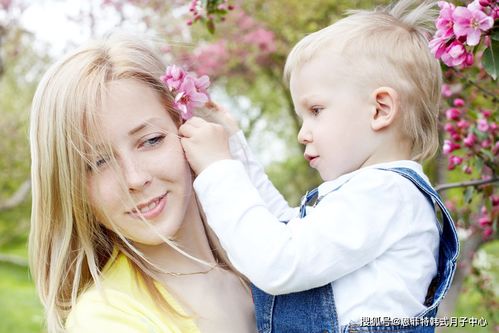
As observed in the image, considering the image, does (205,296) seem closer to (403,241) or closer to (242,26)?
(403,241)

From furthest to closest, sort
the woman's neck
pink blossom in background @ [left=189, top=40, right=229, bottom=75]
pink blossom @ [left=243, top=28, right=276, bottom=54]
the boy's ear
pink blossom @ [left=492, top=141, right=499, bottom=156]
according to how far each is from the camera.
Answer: pink blossom in background @ [left=189, top=40, right=229, bottom=75], pink blossom @ [left=243, top=28, right=276, bottom=54], pink blossom @ [left=492, top=141, right=499, bottom=156], the woman's neck, the boy's ear

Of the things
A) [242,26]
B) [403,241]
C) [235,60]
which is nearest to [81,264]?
[403,241]

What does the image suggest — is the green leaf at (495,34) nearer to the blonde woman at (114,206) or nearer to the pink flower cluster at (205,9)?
the blonde woman at (114,206)

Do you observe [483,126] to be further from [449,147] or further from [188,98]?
[188,98]

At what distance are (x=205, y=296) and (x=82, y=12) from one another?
17.0 ft

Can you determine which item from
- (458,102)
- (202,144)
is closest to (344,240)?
(202,144)

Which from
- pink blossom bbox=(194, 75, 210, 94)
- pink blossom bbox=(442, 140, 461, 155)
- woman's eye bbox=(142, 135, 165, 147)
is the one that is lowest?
pink blossom bbox=(442, 140, 461, 155)

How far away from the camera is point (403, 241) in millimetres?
1646

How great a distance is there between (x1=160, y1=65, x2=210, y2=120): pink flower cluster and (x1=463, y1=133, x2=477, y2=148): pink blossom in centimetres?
117

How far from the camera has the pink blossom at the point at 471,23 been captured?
1.52 metres

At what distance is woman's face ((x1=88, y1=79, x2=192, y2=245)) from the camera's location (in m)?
1.75

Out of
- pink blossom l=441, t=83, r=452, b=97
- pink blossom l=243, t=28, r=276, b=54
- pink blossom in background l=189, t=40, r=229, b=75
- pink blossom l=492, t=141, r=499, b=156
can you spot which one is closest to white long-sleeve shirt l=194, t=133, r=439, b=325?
pink blossom l=492, t=141, r=499, b=156

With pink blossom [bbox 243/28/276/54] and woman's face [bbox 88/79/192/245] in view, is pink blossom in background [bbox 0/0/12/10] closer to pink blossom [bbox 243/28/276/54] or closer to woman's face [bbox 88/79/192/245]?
pink blossom [bbox 243/28/276/54]

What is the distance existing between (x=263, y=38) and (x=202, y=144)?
6.14 metres
